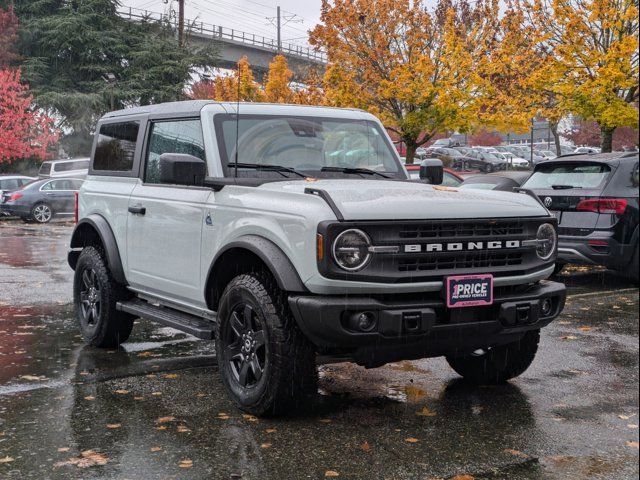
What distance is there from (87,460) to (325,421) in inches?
57.3

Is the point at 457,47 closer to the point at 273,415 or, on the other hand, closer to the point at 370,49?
the point at 370,49

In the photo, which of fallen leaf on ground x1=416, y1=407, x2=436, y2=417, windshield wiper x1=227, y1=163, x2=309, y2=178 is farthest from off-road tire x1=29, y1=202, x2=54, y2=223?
fallen leaf on ground x1=416, y1=407, x2=436, y2=417

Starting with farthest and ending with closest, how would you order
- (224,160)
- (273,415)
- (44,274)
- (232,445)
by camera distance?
(44,274) < (224,160) < (273,415) < (232,445)

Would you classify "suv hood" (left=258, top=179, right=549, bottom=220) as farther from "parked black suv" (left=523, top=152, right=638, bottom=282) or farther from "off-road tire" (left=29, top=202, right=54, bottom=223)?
"off-road tire" (left=29, top=202, right=54, bottom=223)

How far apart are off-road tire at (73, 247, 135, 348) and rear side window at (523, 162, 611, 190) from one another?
555 centimetres

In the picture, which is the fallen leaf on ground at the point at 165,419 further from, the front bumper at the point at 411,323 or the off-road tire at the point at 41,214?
the off-road tire at the point at 41,214

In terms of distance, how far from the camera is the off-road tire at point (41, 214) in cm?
2689

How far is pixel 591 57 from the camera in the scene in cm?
2044

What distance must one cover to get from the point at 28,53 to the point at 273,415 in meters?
45.0

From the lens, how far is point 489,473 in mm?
4148

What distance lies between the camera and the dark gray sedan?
88.2 ft

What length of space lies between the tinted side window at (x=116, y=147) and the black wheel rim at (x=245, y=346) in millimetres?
2321

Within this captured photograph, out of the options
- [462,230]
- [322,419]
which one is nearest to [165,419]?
[322,419]

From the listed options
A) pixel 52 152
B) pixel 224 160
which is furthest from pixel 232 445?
pixel 52 152
